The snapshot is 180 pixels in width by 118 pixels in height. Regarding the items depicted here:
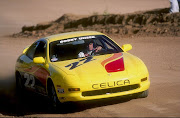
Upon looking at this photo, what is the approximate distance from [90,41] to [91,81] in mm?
2093

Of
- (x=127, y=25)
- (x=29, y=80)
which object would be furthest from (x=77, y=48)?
(x=127, y=25)

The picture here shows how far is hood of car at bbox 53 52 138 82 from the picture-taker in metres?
8.98

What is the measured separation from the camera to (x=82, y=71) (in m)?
9.11

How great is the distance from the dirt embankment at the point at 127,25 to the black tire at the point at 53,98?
1201cm

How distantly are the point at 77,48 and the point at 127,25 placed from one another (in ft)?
44.9

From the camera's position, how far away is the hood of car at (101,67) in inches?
354

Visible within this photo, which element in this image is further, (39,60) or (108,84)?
(39,60)

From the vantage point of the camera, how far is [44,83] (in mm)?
9742

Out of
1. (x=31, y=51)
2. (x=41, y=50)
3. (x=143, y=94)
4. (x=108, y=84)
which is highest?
(x=41, y=50)

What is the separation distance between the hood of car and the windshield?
0.35 m

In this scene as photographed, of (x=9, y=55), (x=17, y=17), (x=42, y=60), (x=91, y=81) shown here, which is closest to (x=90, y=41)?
(x=42, y=60)

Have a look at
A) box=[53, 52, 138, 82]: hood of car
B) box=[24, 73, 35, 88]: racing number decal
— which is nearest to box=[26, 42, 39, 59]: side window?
box=[24, 73, 35, 88]: racing number decal

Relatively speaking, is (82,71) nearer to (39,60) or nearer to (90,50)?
(39,60)

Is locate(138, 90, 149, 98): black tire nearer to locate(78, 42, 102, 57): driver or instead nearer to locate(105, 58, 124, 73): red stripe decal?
locate(105, 58, 124, 73): red stripe decal
